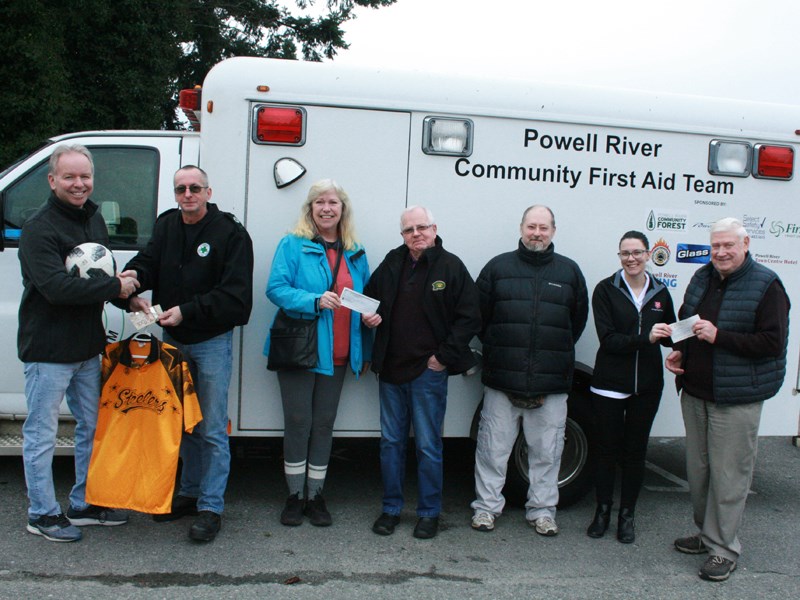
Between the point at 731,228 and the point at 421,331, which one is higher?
the point at 731,228

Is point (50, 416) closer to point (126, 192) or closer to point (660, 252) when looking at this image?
point (126, 192)

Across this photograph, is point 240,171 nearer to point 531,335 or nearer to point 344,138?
point 344,138

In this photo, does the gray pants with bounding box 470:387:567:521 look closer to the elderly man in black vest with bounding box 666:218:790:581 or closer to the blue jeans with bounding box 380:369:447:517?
the blue jeans with bounding box 380:369:447:517

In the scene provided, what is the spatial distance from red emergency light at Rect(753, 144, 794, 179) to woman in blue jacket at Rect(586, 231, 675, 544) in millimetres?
1127

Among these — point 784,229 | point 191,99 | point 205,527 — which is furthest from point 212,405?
point 784,229

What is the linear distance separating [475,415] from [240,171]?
1.99m

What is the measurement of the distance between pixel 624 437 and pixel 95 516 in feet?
9.72

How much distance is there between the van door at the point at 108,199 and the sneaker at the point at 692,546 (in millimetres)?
3405

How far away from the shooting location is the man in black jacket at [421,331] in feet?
13.0

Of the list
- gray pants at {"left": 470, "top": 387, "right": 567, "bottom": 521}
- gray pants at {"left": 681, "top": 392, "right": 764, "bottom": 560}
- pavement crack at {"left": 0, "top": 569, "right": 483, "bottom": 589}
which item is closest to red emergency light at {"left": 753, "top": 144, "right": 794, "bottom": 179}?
gray pants at {"left": 681, "top": 392, "right": 764, "bottom": 560}

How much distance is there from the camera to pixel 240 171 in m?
4.10

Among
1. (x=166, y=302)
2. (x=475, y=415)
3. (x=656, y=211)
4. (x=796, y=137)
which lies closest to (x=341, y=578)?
(x=475, y=415)

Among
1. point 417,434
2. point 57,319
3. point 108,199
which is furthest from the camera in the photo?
point 108,199

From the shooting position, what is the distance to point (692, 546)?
4070 millimetres
